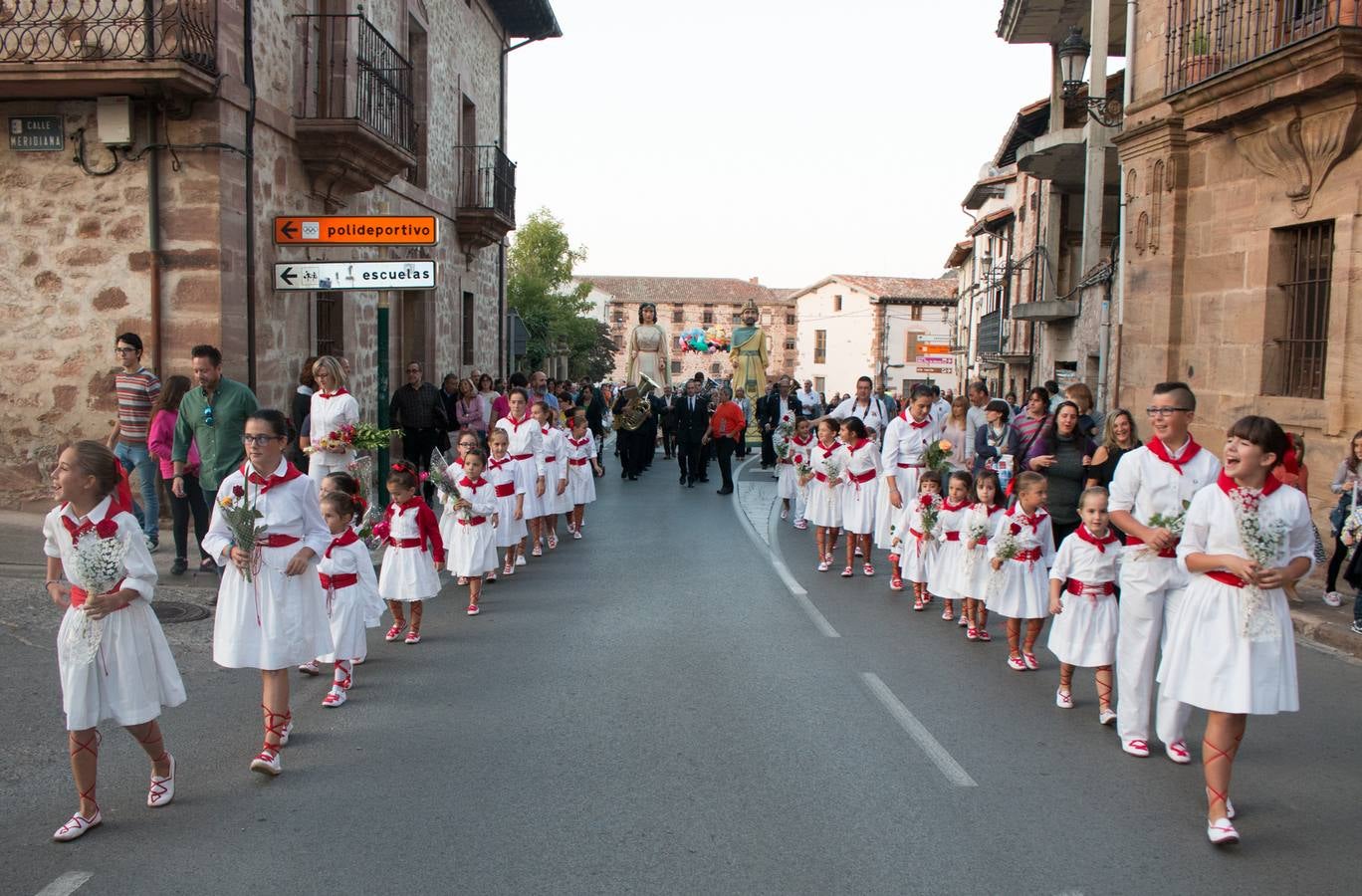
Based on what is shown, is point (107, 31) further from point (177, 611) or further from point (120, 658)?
point (120, 658)

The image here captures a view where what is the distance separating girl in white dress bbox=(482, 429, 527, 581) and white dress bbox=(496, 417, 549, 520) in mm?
605

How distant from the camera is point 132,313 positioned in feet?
37.7

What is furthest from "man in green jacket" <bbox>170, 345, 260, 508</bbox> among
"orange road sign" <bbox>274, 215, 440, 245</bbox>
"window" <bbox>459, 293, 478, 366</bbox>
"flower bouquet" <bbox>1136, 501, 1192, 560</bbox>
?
"window" <bbox>459, 293, 478, 366</bbox>

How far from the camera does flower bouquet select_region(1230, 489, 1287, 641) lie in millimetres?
4539

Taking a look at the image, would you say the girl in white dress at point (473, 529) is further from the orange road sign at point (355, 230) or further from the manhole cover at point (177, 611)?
the orange road sign at point (355, 230)

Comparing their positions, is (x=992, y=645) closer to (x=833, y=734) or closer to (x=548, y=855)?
(x=833, y=734)

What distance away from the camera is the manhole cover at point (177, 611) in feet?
27.4

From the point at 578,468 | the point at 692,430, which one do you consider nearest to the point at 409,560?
the point at 578,468

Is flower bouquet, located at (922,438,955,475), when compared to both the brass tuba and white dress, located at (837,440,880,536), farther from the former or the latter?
the brass tuba

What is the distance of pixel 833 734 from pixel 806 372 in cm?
8034

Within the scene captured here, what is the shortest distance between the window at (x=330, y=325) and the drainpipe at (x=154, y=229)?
3.44 m

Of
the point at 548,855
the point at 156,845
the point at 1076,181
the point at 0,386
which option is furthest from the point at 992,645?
the point at 1076,181

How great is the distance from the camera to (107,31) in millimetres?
11000

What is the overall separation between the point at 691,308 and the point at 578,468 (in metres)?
78.4
